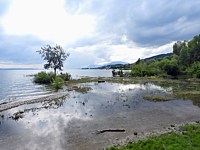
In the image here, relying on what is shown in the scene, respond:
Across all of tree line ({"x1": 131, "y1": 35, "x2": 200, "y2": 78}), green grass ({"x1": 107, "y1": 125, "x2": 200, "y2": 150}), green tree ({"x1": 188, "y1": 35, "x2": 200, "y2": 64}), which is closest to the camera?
green grass ({"x1": 107, "y1": 125, "x2": 200, "y2": 150})

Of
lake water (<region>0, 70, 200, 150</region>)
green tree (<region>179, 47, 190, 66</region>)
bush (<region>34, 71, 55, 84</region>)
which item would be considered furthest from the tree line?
lake water (<region>0, 70, 200, 150</region>)

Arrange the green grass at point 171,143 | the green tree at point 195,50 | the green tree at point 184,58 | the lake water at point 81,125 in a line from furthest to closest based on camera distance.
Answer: the green tree at point 195,50, the green tree at point 184,58, the lake water at point 81,125, the green grass at point 171,143

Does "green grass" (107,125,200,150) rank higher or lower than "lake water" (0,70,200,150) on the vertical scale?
higher

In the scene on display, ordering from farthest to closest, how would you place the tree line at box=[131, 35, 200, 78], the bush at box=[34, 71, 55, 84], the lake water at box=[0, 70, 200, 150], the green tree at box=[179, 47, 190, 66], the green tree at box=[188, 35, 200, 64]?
the green tree at box=[188, 35, 200, 64], the green tree at box=[179, 47, 190, 66], the tree line at box=[131, 35, 200, 78], the bush at box=[34, 71, 55, 84], the lake water at box=[0, 70, 200, 150]

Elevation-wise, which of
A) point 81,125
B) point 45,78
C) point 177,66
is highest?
point 177,66

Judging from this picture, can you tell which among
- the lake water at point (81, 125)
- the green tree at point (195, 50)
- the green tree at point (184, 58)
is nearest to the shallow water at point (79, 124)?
the lake water at point (81, 125)

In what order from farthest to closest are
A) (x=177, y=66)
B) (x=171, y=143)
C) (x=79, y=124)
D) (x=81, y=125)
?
(x=177, y=66) → (x=79, y=124) → (x=81, y=125) → (x=171, y=143)

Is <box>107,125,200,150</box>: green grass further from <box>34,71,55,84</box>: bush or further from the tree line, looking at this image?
the tree line

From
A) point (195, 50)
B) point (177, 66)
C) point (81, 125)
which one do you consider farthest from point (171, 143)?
point (195, 50)

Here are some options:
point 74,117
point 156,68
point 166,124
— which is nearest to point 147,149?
point 166,124

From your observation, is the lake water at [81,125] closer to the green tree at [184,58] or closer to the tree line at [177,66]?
the tree line at [177,66]

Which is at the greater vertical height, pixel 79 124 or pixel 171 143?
pixel 171 143

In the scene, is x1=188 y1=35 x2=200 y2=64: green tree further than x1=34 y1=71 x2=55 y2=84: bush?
Yes

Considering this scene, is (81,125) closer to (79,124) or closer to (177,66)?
(79,124)
